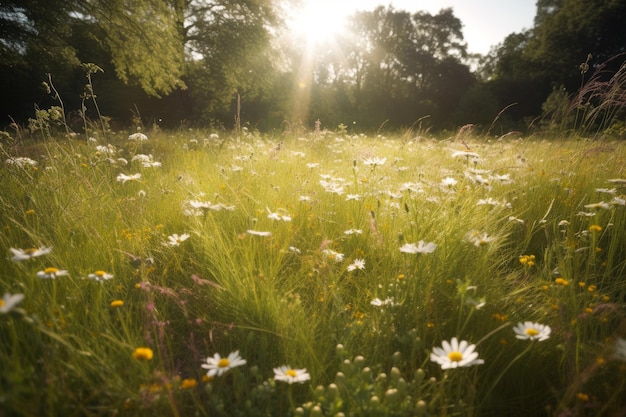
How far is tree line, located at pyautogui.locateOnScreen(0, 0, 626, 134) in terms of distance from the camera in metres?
7.71

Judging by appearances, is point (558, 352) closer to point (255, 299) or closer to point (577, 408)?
point (577, 408)

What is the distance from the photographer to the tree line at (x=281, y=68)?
7.71m

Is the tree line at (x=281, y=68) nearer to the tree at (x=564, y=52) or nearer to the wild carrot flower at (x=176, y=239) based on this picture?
the tree at (x=564, y=52)

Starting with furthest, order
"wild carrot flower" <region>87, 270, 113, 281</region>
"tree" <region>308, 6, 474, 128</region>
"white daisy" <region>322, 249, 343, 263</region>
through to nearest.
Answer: "tree" <region>308, 6, 474, 128</region>
"white daisy" <region>322, 249, 343, 263</region>
"wild carrot flower" <region>87, 270, 113, 281</region>

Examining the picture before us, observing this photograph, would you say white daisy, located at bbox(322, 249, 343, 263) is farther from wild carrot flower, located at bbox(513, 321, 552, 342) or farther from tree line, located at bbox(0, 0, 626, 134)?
tree line, located at bbox(0, 0, 626, 134)

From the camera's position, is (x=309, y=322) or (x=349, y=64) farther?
(x=349, y=64)

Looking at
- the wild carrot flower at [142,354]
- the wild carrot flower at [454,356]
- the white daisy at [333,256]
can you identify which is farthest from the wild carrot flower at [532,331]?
the wild carrot flower at [142,354]

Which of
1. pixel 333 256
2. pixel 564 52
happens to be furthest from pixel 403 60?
pixel 333 256

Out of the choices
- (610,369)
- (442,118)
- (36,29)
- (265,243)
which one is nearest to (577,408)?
(610,369)

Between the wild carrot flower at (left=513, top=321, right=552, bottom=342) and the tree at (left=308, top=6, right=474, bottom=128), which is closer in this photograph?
the wild carrot flower at (left=513, top=321, right=552, bottom=342)

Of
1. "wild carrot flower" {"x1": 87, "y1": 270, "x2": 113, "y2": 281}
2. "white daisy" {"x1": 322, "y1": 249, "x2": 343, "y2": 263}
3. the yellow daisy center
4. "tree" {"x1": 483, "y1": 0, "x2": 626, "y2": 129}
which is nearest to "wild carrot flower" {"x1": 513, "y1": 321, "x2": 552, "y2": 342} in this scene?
the yellow daisy center

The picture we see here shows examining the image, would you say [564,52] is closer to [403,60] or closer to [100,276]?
[403,60]

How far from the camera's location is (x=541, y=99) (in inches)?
839

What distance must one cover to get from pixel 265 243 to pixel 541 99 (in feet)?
84.0
